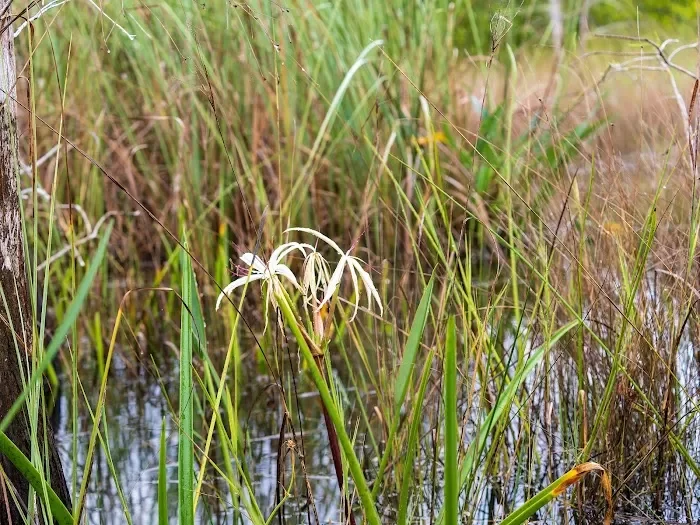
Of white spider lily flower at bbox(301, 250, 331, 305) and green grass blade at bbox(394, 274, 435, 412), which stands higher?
white spider lily flower at bbox(301, 250, 331, 305)

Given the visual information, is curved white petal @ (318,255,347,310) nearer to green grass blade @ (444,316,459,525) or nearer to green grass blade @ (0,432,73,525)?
green grass blade @ (444,316,459,525)

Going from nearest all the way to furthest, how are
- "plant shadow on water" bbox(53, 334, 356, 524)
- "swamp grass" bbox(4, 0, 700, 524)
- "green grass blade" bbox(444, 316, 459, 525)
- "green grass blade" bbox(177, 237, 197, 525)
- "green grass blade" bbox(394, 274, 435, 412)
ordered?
1. "green grass blade" bbox(444, 316, 459, 525)
2. "green grass blade" bbox(394, 274, 435, 412)
3. "green grass blade" bbox(177, 237, 197, 525)
4. "swamp grass" bbox(4, 0, 700, 524)
5. "plant shadow on water" bbox(53, 334, 356, 524)

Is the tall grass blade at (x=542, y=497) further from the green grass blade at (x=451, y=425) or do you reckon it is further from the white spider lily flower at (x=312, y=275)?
the white spider lily flower at (x=312, y=275)

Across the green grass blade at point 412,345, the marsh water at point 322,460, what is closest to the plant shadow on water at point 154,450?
the marsh water at point 322,460

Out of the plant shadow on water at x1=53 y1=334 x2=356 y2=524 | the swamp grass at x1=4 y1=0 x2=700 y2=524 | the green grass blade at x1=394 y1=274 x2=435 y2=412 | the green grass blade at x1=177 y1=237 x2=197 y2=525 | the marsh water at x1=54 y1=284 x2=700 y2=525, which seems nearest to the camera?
the green grass blade at x1=394 y1=274 x2=435 y2=412

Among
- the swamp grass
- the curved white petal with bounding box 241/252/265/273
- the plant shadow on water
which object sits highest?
the curved white petal with bounding box 241/252/265/273

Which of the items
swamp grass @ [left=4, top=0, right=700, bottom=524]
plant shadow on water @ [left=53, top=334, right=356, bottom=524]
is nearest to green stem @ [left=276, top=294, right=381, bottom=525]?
swamp grass @ [left=4, top=0, right=700, bottom=524]

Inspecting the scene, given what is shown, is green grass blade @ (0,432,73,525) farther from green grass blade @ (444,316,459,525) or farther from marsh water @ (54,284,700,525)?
green grass blade @ (444,316,459,525)

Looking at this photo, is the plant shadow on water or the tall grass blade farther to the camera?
the plant shadow on water

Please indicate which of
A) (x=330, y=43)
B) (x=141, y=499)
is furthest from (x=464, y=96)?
(x=141, y=499)
